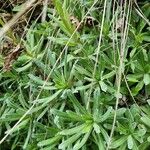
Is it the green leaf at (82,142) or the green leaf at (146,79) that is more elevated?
the green leaf at (146,79)

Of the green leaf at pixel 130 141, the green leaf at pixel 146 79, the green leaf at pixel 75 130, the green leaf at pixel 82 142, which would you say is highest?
the green leaf at pixel 146 79

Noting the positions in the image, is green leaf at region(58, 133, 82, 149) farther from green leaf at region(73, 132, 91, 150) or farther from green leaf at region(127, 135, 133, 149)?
green leaf at region(127, 135, 133, 149)

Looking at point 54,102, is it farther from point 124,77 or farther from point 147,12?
point 147,12

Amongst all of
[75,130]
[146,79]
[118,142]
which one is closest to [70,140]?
[75,130]

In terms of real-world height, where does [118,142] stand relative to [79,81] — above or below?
below

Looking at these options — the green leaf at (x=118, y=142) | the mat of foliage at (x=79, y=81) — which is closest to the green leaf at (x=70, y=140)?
the mat of foliage at (x=79, y=81)

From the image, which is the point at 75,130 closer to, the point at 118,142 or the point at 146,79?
the point at 118,142

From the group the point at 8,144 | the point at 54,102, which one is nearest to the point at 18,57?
the point at 54,102

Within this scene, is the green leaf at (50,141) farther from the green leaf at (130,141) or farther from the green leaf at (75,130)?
the green leaf at (130,141)

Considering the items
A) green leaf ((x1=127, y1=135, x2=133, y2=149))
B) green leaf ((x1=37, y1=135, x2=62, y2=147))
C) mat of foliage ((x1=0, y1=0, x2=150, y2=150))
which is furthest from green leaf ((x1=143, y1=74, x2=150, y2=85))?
green leaf ((x1=37, y1=135, x2=62, y2=147))
